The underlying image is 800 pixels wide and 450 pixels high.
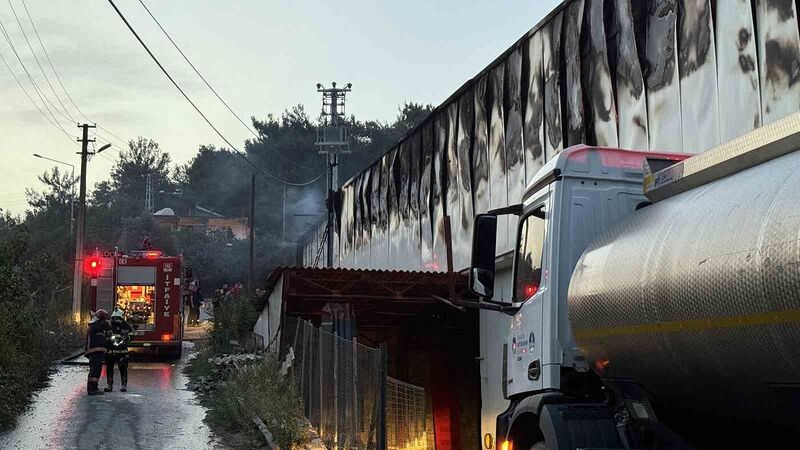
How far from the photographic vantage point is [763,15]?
9.73 metres

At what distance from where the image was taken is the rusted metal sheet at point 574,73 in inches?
543

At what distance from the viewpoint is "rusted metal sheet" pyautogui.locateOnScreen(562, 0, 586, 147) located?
13.8m

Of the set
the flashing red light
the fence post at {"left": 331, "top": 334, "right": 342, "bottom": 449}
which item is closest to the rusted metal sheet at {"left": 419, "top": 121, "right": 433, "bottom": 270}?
the fence post at {"left": 331, "top": 334, "right": 342, "bottom": 449}

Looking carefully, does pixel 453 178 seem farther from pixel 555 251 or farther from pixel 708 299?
pixel 708 299

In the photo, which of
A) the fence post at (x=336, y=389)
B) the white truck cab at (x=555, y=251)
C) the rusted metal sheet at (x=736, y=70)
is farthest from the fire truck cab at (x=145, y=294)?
the white truck cab at (x=555, y=251)

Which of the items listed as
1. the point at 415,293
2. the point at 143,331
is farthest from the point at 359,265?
the point at 415,293

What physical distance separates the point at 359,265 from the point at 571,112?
733 inches

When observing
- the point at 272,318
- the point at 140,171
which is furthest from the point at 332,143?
the point at 140,171

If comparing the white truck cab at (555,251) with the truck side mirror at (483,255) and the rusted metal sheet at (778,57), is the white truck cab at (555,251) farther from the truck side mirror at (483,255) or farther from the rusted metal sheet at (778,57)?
the rusted metal sheet at (778,57)

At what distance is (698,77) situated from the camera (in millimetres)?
10875

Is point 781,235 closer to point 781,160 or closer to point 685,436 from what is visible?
point 781,160

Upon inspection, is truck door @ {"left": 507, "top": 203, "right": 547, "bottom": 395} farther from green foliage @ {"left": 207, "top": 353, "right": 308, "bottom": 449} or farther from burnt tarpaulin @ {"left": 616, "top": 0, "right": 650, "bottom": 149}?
green foliage @ {"left": 207, "top": 353, "right": 308, "bottom": 449}

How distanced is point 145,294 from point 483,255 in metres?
22.4

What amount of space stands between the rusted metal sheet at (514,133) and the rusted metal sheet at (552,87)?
114cm
